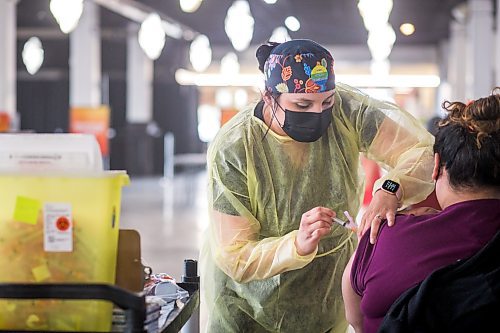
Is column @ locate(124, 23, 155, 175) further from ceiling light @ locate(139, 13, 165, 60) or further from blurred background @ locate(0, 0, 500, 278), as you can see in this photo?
ceiling light @ locate(139, 13, 165, 60)

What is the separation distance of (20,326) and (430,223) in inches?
33.6

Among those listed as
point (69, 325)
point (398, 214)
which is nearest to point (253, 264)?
point (398, 214)

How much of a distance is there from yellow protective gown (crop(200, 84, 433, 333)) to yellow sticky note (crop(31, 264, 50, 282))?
2.17ft

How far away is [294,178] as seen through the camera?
2.37 metres

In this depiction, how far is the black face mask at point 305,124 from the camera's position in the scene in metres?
2.28

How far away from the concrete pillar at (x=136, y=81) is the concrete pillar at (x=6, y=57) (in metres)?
7.20

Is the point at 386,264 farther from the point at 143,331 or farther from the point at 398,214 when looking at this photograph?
the point at 143,331

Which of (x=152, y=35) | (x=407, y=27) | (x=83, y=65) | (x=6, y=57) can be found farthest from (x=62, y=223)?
(x=407, y=27)

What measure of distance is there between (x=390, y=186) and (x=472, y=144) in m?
0.39

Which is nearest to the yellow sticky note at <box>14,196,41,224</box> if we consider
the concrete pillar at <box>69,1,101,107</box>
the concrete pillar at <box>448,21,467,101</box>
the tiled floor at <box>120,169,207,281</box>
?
the tiled floor at <box>120,169,207,281</box>

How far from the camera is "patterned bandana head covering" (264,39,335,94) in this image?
2.24 m

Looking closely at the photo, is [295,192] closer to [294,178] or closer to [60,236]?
[294,178]

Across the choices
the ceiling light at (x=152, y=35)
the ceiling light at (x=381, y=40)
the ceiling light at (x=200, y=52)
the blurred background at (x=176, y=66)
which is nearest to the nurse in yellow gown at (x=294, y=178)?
the blurred background at (x=176, y=66)

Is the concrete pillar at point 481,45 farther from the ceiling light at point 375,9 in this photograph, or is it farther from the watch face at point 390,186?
the watch face at point 390,186
